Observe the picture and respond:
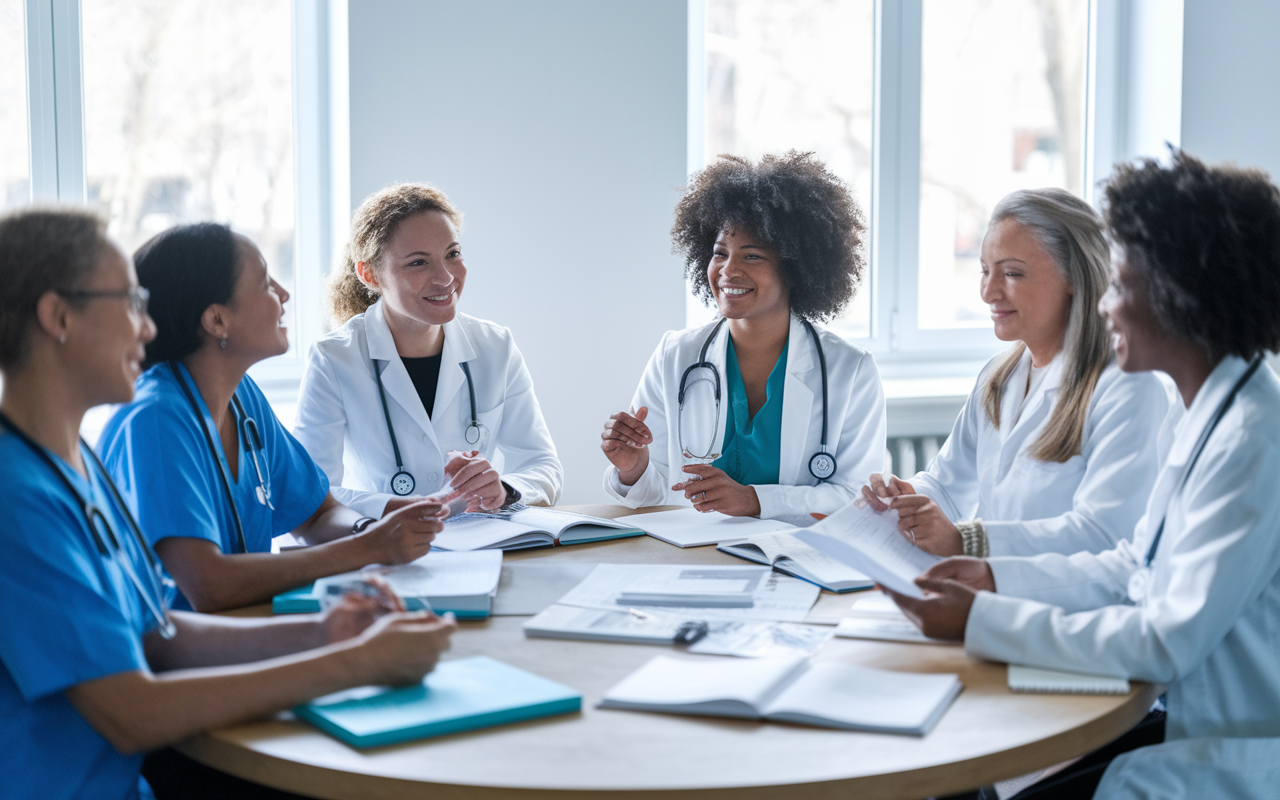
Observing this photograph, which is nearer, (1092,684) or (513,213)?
(1092,684)

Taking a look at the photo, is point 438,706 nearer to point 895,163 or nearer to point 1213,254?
point 1213,254

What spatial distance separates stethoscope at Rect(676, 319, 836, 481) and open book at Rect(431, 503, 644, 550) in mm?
461

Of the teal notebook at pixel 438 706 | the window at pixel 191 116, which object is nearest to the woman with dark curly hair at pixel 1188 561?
the teal notebook at pixel 438 706

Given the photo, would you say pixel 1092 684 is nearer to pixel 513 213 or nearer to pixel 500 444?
pixel 500 444

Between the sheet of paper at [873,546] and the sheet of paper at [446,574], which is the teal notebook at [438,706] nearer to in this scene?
the sheet of paper at [446,574]

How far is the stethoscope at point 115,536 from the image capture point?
117 centimetres

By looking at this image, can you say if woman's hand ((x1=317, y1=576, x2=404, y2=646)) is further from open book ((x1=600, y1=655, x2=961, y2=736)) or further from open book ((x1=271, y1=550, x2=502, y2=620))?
open book ((x1=600, y1=655, x2=961, y2=736))

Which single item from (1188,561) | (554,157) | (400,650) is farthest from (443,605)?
(554,157)

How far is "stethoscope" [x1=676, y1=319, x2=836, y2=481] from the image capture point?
94.7 inches

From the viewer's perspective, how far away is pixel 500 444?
272 centimetres

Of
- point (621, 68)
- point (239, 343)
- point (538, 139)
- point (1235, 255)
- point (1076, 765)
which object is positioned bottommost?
point (1076, 765)

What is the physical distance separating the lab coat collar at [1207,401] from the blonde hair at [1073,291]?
44 centimetres

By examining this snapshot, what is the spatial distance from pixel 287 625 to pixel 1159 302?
4.21ft

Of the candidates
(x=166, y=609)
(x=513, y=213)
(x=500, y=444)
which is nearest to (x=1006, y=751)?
(x=166, y=609)
